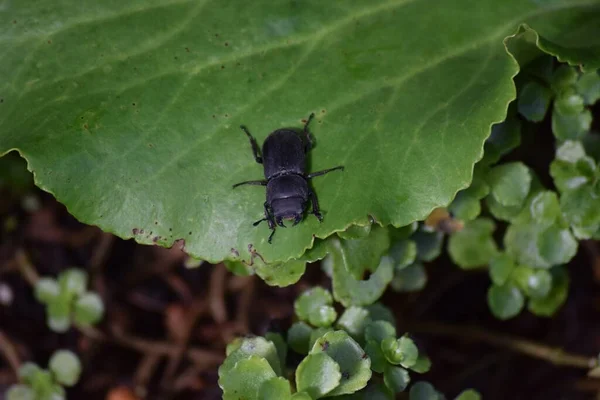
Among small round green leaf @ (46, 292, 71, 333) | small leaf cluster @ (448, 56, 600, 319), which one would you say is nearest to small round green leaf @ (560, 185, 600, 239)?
small leaf cluster @ (448, 56, 600, 319)

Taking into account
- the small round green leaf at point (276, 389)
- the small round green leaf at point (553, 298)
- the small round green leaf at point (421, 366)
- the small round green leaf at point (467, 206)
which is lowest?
the small round green leaf at point (276, 389)

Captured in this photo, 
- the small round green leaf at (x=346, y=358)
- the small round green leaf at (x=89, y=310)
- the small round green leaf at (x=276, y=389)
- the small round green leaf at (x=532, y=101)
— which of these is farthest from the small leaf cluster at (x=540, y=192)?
the small round green leaf at (x=89, y=310)

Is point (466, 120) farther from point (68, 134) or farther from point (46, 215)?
point (46, 215)

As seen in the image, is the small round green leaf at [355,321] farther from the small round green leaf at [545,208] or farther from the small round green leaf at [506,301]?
the small round green leaf at [545,208]

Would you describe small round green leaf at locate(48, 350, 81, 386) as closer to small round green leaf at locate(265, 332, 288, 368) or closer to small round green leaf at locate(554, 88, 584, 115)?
small round green leaf at locate(265, 332, 288, 368)

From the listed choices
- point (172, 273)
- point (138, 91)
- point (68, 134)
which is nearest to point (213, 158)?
point (138, 91)
